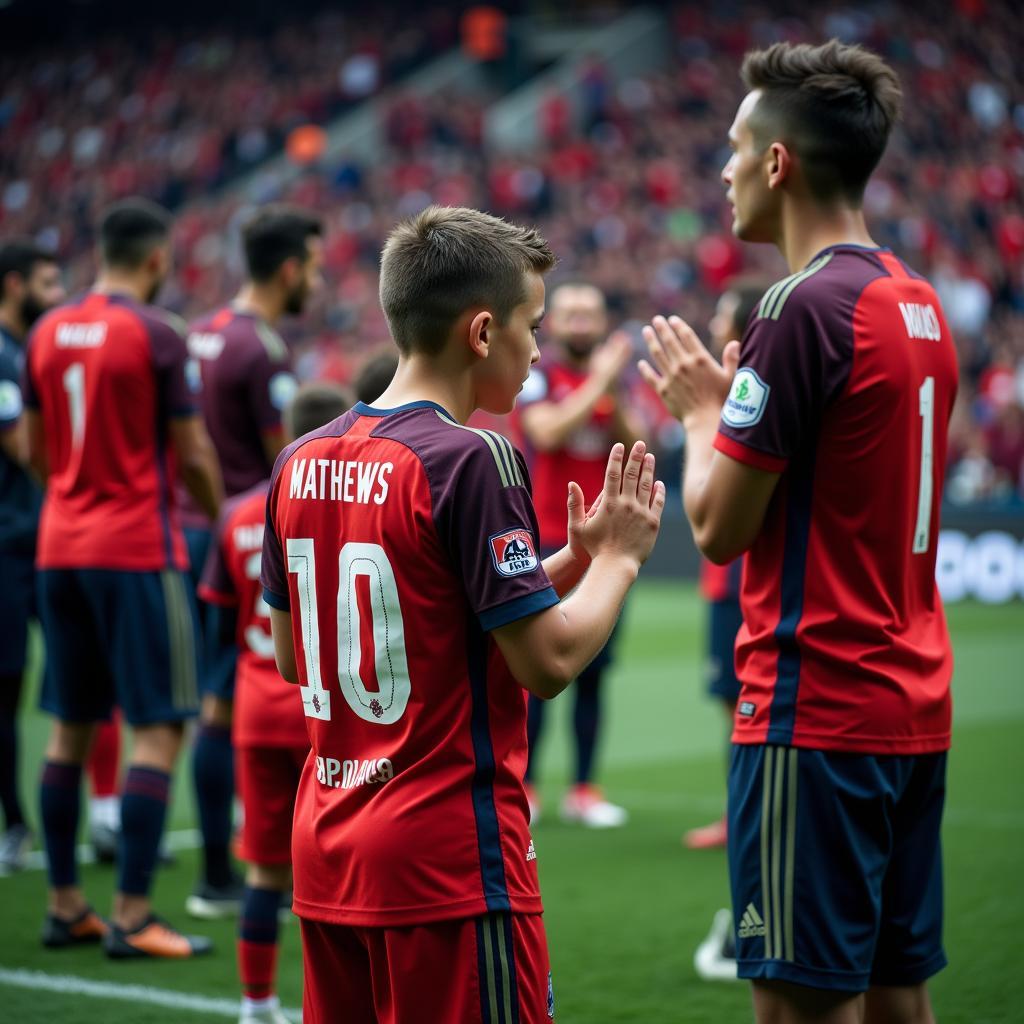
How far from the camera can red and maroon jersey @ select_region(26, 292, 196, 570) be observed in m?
A: 5.03

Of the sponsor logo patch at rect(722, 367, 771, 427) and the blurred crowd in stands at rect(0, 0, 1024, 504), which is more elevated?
the blurred crowd in stands at rect(0, 0, 1024, 504)

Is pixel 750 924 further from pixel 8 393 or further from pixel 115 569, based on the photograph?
pixel 8 393

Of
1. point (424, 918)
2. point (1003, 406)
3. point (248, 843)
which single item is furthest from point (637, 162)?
point (424, 918)

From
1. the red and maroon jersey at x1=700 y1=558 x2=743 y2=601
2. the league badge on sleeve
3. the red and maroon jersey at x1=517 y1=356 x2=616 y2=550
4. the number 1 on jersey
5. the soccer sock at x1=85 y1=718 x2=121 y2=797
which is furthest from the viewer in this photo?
the red and maroon jersey at x1=517 y1=356 x2=616 y2=550

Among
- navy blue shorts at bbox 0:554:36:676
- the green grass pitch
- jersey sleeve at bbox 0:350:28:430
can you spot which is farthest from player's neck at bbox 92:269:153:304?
the green grass pitch

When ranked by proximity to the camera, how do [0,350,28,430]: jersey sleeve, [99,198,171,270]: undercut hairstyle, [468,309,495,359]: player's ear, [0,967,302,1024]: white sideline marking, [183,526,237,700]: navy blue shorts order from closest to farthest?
[468,309,495,359]: player's ear → [0,967,302,1024]: white sideline marking → [99,198,171,270]: undercut hairstyle → [183,526,237,700]: navy blue shorts → [0,350,28,430]: jersey sleeve

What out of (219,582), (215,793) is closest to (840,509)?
(219,582)

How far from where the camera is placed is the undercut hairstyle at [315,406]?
447cm

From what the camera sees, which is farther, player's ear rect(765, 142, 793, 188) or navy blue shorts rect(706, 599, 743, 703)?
navy blue shorts rect(706, 599, 743, 703)

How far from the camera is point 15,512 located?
6.53m

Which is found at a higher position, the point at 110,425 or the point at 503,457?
the point at 110,425

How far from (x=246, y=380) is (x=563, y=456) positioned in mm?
2026

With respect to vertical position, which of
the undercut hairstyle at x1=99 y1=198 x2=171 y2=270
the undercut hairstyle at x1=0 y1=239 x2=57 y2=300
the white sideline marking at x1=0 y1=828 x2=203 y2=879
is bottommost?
the white sideline marking at x1=0 y1=828 x2=203 y2=879

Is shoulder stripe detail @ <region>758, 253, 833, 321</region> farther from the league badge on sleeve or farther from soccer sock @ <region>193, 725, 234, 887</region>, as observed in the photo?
soccer sock @ <region>193, 725, 234, 887</region>
